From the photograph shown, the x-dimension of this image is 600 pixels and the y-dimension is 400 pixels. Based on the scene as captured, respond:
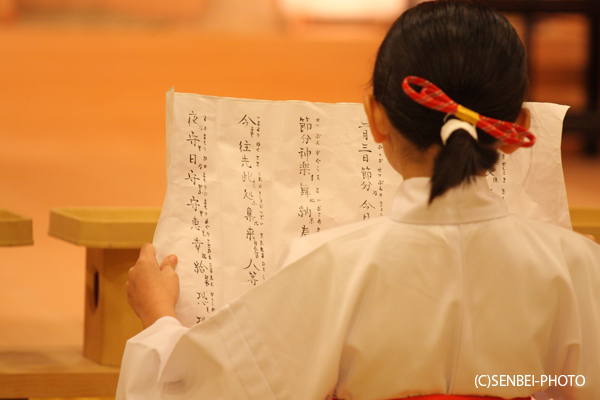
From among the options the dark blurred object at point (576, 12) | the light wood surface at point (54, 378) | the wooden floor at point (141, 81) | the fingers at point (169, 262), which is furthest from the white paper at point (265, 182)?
the dark blurred object at point (576, 12)

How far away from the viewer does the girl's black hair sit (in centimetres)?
46

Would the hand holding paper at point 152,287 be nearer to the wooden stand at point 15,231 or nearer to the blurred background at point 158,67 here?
the wooden stand at point 15,231

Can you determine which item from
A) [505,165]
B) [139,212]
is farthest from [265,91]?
[505,165]

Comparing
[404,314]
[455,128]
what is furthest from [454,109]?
[404,314]

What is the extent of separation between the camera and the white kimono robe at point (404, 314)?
0.48 meters

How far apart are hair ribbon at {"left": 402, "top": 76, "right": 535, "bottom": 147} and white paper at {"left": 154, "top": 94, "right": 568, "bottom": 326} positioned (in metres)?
0.22

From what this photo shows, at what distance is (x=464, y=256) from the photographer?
49 cm

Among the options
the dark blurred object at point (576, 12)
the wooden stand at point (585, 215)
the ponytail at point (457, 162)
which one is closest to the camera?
the ponytail at point (457, 162)

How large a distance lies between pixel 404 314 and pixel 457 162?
12cm

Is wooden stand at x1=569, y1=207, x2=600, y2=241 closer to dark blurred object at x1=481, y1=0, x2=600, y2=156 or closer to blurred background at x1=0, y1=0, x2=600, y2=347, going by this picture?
blurred background at x1=0, y1=0, x2=600, y2=347

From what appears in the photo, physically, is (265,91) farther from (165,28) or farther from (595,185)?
(595,185)

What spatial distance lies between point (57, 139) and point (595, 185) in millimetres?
2550

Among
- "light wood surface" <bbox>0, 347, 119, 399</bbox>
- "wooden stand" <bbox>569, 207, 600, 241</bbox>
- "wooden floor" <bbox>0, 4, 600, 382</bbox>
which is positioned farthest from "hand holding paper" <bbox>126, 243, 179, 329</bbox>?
"wooden floor" <bbox>0, 4, 600, 382</bbox>

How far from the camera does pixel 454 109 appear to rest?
456mm
